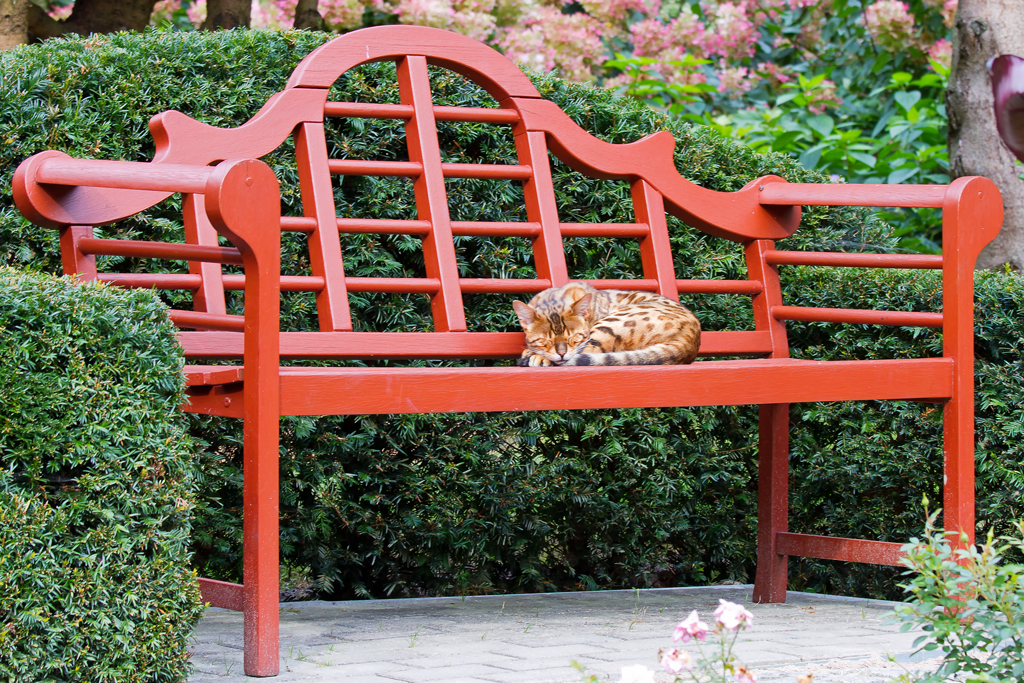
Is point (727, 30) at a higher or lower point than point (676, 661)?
higher

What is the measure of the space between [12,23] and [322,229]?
78.2 inches

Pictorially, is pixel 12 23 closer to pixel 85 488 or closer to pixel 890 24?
pixel 85 488

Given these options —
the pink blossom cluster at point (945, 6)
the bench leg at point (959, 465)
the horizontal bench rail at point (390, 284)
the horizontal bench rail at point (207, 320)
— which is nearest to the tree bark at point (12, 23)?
the horizontal bench rail at point (390, 284)

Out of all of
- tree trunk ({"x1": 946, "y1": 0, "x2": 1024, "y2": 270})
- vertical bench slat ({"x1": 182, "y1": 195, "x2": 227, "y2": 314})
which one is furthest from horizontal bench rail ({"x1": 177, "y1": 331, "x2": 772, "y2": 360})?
tree trunk ({"x1": 946, "y1": 0, "x2": 1024, "y2": 270})

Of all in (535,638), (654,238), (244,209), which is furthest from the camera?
(654,238)

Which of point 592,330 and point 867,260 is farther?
point 867,260

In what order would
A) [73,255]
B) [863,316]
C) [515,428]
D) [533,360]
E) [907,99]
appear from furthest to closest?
1. [907,99]
2. [515,428]
3. [863,316]
4. [533,360]
5. [73,255]

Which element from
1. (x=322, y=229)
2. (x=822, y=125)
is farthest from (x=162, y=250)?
(x=822, y=125)

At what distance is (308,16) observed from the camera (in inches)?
206

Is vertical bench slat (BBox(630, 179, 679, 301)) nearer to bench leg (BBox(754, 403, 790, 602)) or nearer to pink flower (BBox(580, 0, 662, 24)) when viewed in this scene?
bench leg (BBox(754, 403, 790, 602))

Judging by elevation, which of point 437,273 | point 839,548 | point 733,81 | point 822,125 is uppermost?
point 733,81

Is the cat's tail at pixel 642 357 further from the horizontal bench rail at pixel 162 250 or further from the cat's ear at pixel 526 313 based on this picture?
the horizontal bench rail at pixel 162 250

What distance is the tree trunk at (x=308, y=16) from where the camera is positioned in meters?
5.14

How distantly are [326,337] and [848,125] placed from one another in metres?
4.52
